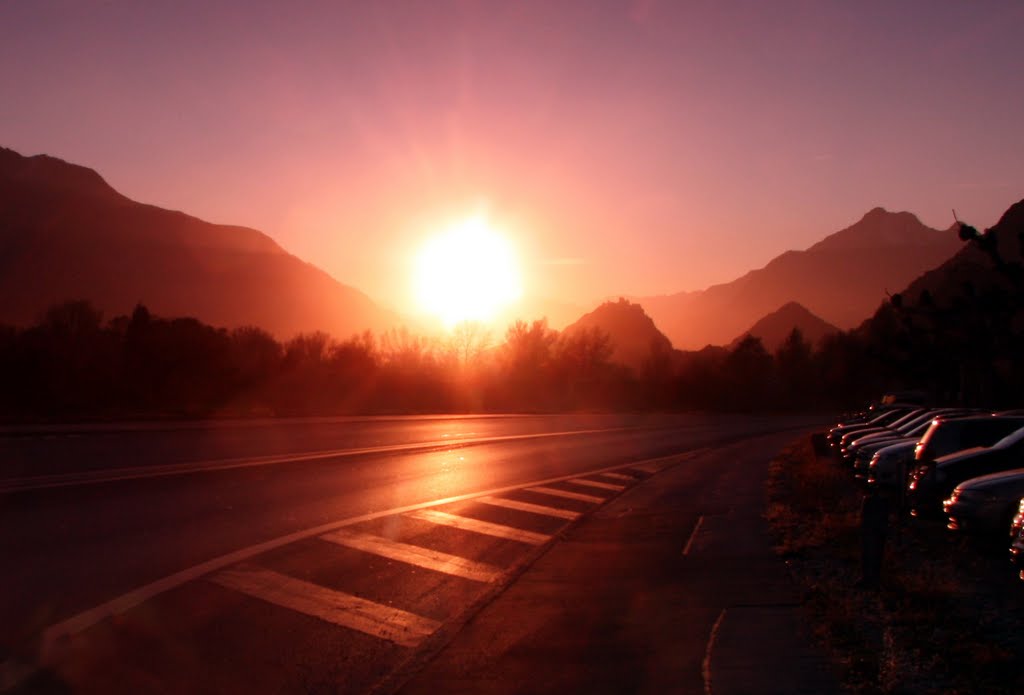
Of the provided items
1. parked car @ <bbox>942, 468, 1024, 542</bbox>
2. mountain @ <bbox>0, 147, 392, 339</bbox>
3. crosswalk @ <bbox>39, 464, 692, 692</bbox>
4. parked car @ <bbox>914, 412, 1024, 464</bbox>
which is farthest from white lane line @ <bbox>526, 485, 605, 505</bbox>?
mountain @ <bbox>0, 147, 392, 339</bbox>

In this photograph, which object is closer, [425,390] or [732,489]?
[732,489]

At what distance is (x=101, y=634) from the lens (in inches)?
329

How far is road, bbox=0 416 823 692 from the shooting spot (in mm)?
8125

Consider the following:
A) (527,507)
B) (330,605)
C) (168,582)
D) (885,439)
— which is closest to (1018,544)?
(330,605)

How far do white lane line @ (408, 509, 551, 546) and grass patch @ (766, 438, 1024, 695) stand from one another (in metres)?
3.43

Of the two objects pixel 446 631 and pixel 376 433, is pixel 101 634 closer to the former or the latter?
pixel 446 631

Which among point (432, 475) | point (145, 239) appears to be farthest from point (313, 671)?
point (145, 239)

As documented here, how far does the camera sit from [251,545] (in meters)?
12.8

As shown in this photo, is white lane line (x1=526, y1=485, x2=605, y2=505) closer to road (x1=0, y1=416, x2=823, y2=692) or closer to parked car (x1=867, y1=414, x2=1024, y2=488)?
road (x1=0, y1=416, x2=823, y2=692)

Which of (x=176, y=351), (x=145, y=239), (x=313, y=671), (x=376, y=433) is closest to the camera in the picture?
(x=313, y=671)

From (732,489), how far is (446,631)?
14.4 m

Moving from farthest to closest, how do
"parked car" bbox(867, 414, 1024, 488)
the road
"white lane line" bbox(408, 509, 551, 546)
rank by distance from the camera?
"parked car" bbox(867, 414, 1024, 488), "white lane line" bbox(408, 509, 551, 546), the road

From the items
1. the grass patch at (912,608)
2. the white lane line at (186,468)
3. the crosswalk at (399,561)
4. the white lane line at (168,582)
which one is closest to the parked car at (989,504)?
the grass patch at (912,608)

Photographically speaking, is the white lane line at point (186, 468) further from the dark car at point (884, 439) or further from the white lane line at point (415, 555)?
the dark car at point (884, 439)
